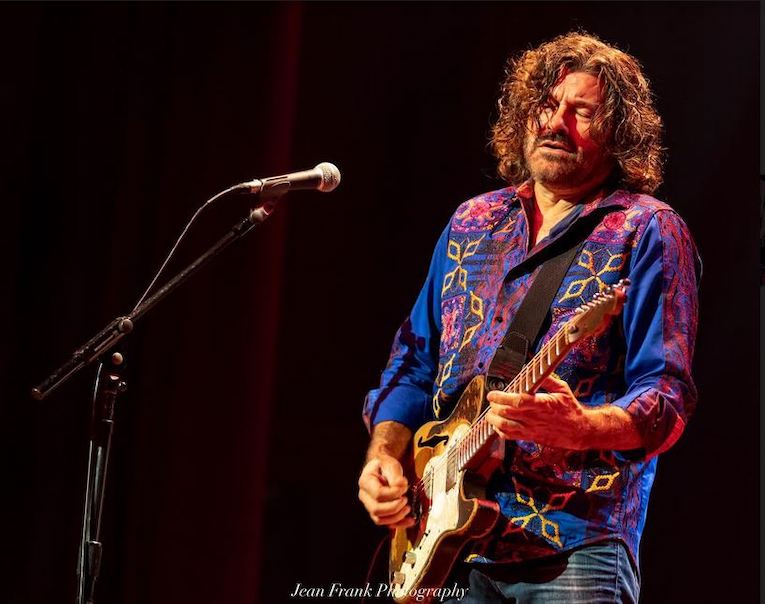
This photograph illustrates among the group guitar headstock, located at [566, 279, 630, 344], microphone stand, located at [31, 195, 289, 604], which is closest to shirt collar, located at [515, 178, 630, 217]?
guitar headstock, located at [566, 279, 630, 344]

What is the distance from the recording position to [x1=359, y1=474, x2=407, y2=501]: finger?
234 cm

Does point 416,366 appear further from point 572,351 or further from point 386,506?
point 572,351

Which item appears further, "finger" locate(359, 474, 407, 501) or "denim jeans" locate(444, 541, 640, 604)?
"finger" locate(359, 474, 407, 501)

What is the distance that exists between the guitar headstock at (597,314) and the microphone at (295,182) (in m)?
0.71

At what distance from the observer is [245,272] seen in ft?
13.3

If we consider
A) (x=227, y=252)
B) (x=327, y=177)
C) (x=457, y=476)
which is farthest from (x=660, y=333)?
(x=227, y=252)

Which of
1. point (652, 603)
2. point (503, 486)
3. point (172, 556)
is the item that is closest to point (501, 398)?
point (503, 486)

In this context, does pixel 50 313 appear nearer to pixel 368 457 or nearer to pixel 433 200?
pixel 433 200

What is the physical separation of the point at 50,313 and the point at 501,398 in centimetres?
252

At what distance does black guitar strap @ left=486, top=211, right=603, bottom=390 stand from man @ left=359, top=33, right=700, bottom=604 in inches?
0.8

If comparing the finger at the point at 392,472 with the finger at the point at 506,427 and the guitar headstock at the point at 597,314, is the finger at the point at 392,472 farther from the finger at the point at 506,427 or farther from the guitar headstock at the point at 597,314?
the guitar headstock at the point at 597,314

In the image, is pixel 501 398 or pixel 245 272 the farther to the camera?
pixel 245 272

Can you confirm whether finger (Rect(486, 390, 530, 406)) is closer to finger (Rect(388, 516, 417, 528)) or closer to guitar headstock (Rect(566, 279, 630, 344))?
guitar headstock (Rect(566, 279, 630, 344))

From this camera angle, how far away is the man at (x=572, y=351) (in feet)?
6.47
